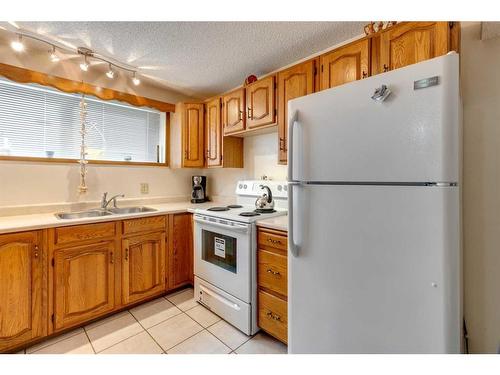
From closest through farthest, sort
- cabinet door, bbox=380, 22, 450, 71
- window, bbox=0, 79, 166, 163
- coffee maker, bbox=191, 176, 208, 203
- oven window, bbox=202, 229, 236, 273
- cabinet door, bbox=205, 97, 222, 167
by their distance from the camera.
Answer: cabinet door, bbox=380, 22, 450, 71 < oven window, bbox=202, 229, 236, 273 < window, bbox=0, 79, 166, 163 < cabinet door, bbox=205, 97, 222, 167 < coffee maker, bbox=191, 176, 208, 203

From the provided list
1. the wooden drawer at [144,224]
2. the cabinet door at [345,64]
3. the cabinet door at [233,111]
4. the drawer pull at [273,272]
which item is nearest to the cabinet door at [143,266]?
the wooden drawer at [144,224]

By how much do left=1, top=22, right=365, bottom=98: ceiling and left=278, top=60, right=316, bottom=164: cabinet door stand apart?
0.25m

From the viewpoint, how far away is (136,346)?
1.60 metres

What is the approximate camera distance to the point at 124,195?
249 centimetres

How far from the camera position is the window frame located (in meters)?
1.86

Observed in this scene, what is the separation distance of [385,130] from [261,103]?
1.35 meters

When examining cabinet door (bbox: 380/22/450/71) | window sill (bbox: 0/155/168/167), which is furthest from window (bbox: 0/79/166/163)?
cabinet door (bbox: 380/22/450/71)

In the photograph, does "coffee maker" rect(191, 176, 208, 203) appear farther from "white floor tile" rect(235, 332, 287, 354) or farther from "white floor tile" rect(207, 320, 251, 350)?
"white floor tile" rect(235, 332, 287, 354)

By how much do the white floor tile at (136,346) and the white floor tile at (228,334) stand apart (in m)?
0.41

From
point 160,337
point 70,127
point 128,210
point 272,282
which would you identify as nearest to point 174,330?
point 160,337

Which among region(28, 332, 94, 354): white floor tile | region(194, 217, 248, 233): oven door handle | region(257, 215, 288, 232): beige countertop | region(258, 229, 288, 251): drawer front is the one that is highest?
region(257, 215, 288, 232): beige countertop
